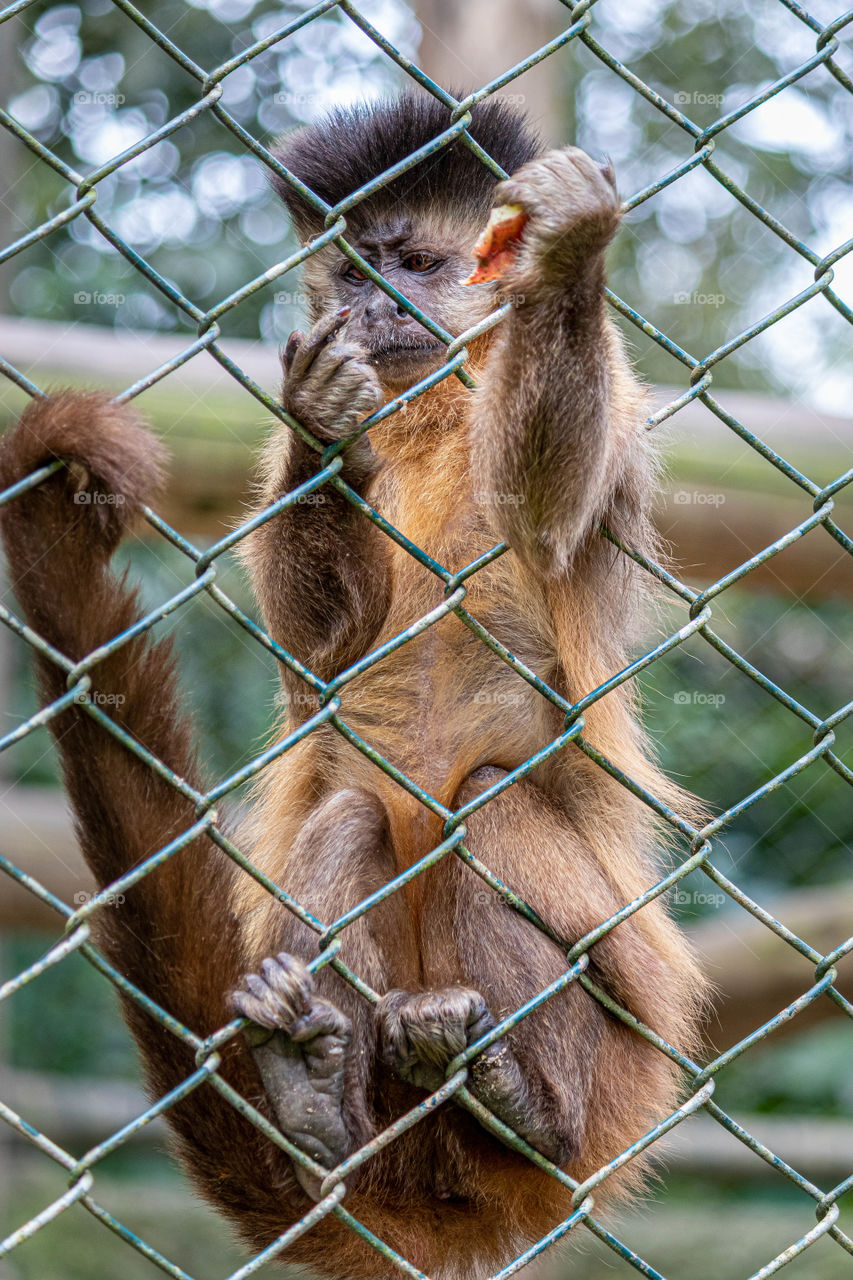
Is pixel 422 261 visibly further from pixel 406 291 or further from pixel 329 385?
pixel 329 385

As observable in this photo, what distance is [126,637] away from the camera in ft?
5.37

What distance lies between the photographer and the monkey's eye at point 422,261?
11.9ft

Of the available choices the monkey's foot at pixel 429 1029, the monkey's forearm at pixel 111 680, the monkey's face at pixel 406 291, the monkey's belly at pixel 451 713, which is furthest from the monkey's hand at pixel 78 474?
the monkey's face at pixel 406 291

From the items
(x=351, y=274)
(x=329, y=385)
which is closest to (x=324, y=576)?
(x=329, y=385)

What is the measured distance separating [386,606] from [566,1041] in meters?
1.07

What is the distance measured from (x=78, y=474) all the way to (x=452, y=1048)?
4.25 feet

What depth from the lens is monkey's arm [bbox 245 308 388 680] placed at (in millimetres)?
2396

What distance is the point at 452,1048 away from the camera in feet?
7.82

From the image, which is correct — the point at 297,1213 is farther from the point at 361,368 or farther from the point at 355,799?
the point at 361,368

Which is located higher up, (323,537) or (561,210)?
(561,210)

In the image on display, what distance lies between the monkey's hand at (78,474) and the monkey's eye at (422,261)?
74.8 inches

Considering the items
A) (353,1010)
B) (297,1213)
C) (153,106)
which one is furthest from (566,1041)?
(153,106)

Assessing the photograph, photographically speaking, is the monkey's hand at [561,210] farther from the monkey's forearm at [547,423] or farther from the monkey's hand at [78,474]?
the monkey's hand at [78,474]

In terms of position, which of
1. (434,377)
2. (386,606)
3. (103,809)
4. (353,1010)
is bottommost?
(353,1010)
